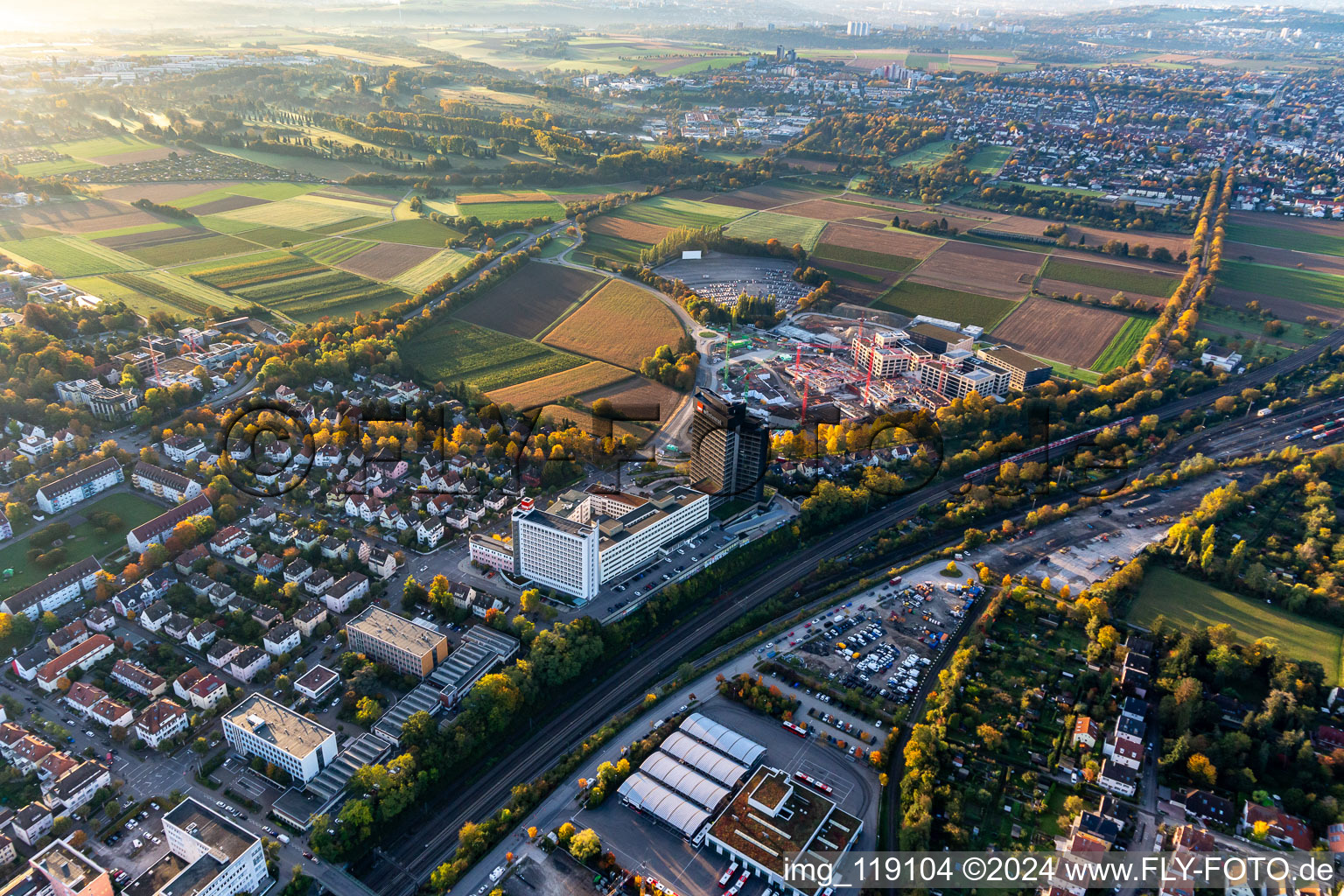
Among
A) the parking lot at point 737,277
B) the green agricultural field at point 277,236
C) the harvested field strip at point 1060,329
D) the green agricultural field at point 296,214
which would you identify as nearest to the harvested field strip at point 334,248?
the green agricultural field at point 277,236

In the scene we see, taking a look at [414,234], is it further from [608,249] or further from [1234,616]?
[1234,616]

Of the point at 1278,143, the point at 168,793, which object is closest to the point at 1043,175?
the point at 1278,143

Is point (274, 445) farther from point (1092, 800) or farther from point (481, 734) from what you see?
point (1092, 800)

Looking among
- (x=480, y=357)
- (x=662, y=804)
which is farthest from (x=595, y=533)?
(x=480, y=357)

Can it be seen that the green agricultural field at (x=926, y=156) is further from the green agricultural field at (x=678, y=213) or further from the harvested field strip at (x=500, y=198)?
the harvested field strip at (x=500, y=198)

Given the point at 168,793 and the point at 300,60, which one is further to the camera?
the point at 300,60

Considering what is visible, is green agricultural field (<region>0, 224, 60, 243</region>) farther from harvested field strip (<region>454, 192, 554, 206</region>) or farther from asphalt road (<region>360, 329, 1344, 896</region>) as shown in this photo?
asphalt road (<region>360, 329, 1344, 896</region>)
